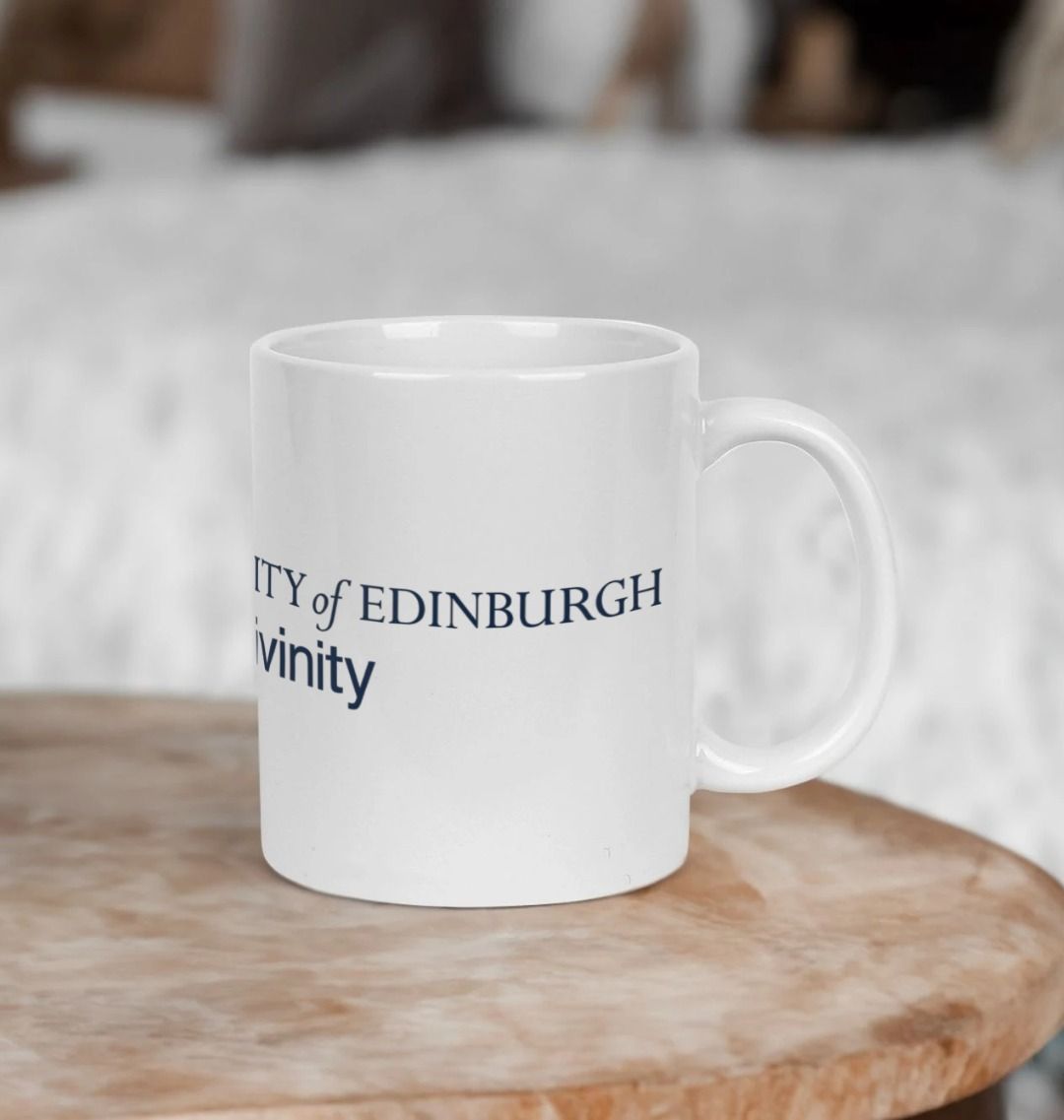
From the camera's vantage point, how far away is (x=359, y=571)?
1.38ft

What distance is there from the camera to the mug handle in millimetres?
447

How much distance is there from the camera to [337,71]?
216 centimetres

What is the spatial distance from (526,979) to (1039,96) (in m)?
1.69

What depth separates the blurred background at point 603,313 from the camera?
2.66 ft

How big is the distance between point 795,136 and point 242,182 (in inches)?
65.1

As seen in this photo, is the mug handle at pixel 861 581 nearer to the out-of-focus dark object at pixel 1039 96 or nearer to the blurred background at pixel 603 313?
the blurred background at pixel 603 313

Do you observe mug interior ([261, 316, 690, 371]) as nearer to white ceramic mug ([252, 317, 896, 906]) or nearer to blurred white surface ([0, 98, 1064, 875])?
white ceramic mug ([252, 317, 896, 906])

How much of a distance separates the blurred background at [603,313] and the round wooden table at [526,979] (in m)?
0.30

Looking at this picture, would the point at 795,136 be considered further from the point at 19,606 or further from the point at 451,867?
the point at 451,867

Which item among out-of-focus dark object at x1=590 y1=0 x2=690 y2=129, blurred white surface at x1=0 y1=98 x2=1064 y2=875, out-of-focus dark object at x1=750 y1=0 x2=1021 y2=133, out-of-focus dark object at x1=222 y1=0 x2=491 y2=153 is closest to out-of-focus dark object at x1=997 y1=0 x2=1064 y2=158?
blurred white surface at x1=0 y1=98 x2=1064 y2=875

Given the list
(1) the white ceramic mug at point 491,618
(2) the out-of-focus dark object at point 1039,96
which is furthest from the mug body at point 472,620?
(2) the out-of-focus dark object at point 1039,96

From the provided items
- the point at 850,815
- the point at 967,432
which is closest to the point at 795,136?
the point at 967,432

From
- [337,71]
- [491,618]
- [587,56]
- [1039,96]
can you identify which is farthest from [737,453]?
[587,56]

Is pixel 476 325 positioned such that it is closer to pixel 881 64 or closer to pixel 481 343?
pixel 481 343
